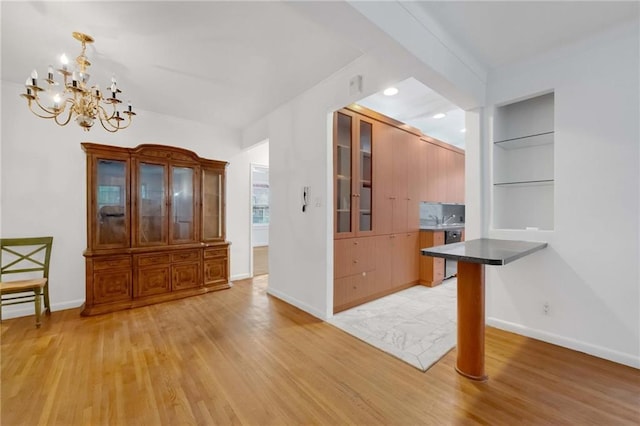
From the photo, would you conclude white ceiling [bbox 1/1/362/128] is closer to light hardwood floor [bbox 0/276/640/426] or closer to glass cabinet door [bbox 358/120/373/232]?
glass cabinet door [bbox 358/120/373/232]

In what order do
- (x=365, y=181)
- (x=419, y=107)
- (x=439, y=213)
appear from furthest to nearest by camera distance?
1. (x=439, y=213)
2. (x=419, y=107)
3. (x=365, y=181)

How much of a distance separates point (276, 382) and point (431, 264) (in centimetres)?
320

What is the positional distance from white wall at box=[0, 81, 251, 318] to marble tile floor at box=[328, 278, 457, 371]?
11.2 ft

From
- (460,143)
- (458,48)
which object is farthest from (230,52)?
(460,143)

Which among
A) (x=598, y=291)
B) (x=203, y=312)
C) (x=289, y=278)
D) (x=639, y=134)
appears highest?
(x=639, y=134)

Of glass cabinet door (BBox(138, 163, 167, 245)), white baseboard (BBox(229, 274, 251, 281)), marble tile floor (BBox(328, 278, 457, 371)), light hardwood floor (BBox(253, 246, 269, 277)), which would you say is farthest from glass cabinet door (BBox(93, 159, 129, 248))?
marble tile floor (BBox(328, 278, 457, 371))

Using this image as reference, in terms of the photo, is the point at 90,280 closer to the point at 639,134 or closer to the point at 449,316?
the point at 449,316

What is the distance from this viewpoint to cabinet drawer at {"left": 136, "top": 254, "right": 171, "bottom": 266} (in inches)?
141

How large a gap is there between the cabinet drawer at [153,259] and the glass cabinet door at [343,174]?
8.13 feet

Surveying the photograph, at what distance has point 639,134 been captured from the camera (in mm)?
2033

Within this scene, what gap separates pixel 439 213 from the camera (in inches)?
221

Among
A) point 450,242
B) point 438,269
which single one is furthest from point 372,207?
point 450,242

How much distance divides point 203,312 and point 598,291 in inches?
154

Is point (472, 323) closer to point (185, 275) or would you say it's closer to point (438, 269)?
point (438, 269)
